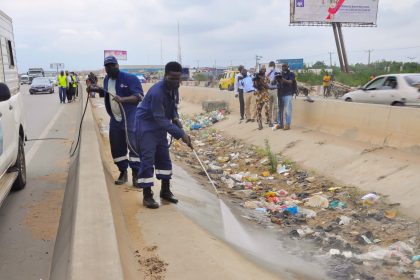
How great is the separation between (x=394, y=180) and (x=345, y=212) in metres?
1.11

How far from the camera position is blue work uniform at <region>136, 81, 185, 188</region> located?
5.03 metres

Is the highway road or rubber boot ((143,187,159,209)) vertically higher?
rubber boot ((143,187,159,209))

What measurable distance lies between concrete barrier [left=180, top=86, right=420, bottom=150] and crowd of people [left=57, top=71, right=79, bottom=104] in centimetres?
1532

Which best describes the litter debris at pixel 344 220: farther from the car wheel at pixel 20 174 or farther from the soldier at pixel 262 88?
the soldier at pixel 262 88

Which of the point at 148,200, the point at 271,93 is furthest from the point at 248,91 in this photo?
the point at 148,200

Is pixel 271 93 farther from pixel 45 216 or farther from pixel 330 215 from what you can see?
pixel 45 216

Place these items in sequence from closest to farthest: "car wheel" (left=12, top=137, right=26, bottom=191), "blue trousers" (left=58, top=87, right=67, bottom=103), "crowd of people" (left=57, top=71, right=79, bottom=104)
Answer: "car wheel" (left=12, top=137, right=26, bottom=191), "crowd of people" (left=57, top=71, right=79, bottom=104), "blue trousers" (left=58, top=87, right=67, bottom=103)

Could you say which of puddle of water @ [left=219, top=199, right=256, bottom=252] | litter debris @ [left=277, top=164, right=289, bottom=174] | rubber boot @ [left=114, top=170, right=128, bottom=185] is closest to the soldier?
litter debris @ [left=277, top=164, right=289, bottom=174]

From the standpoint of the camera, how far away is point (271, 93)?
538 inches

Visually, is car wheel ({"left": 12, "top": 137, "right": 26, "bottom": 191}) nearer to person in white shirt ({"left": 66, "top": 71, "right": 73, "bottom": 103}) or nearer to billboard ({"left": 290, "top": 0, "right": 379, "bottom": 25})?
person in white shirt ({"left": 66, "top": 71, "right": 73, "bottom": 103})

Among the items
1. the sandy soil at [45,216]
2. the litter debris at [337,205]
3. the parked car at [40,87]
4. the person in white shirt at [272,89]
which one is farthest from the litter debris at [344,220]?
the parked car at [40,87]

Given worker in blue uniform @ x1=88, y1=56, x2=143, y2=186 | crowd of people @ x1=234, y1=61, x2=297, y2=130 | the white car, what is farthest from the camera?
the white car

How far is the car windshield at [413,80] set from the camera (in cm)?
1270

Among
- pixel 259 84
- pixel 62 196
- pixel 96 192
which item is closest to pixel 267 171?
pixel 259 84
